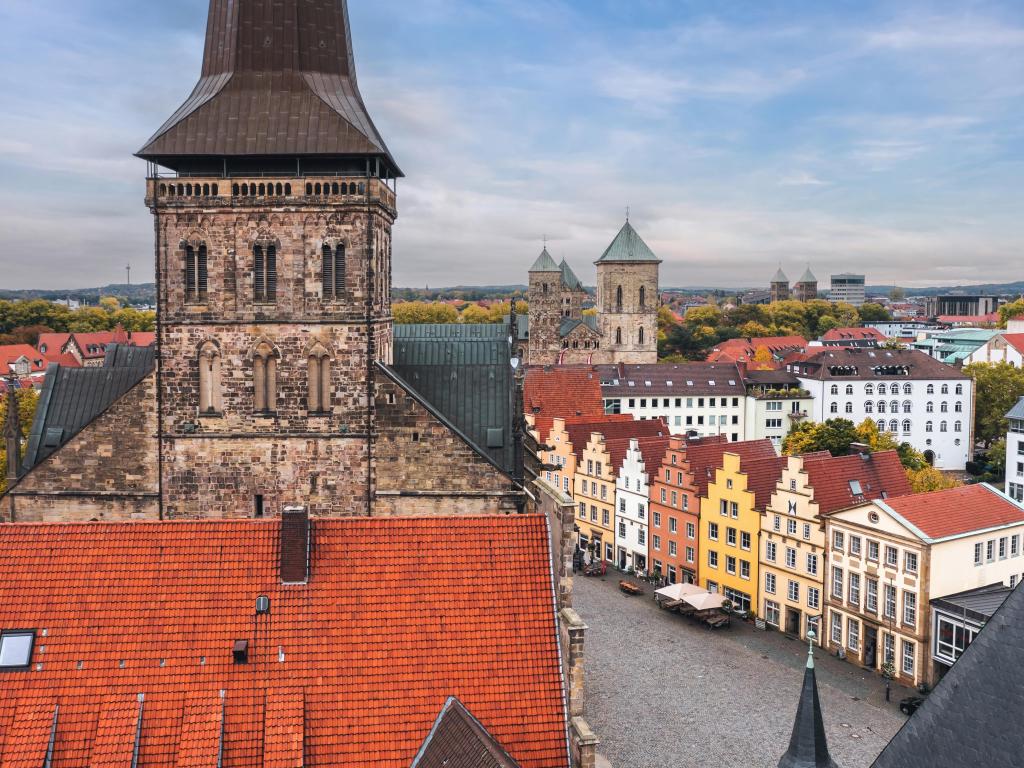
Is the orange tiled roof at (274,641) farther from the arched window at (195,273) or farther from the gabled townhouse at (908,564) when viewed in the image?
the gabled townhouse at (908,564)

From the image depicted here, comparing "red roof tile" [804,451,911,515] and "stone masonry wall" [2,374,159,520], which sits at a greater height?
"stone masonry wall" [2,374,159,520]

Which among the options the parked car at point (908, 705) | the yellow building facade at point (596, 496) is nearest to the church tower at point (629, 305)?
the yellow building facade at point (596, 496)

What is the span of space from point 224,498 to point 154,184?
30.5 ft

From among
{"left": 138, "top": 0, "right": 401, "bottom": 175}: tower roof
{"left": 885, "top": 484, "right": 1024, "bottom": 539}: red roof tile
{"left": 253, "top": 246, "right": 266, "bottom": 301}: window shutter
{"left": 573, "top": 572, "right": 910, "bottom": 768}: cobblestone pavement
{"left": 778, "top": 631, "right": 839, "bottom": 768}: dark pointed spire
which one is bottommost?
{"left": 573, "top": 572, "right": 910, "bottom": 768}: cobblestone pavement

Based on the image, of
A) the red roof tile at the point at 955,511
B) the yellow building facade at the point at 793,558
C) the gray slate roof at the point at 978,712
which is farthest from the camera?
the yellow building facade at the point at 793,558

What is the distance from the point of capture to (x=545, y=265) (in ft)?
411

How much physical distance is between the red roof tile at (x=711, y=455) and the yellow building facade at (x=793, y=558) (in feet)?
14.0

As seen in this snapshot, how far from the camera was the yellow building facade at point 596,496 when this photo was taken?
2044 inches

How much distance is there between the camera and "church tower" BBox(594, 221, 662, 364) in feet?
395

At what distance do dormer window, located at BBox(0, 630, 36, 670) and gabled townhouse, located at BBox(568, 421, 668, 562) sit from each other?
37356 mm

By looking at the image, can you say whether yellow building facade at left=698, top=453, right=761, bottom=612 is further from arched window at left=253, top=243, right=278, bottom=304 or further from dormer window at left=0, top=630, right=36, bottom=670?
dormer window at left=0, top=630, right=36, bottom=670

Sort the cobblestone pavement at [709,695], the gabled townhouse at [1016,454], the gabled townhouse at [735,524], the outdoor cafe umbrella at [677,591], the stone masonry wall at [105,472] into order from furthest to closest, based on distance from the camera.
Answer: the gabled townhouse at [1016,454], the gabled townhouse at [735,524], the outdoor cafe umbrella at [677,591], the cobblestone pavement at [709,695], the stone masonry wall at [105,472]

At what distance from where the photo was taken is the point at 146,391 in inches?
1118

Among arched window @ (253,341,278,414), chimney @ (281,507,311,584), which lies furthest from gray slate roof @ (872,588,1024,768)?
arched window @ (253,341,278,414)
